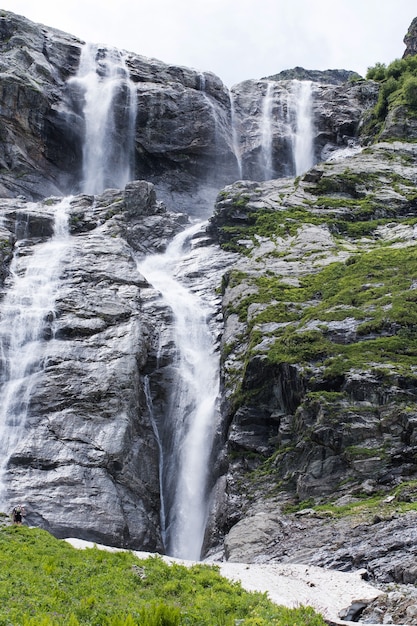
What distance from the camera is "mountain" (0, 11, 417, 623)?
19312 mm

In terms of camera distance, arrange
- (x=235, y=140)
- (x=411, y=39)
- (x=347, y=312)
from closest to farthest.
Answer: (x=347, y=312) → (x=235, y=140) → (x=411, y=39)

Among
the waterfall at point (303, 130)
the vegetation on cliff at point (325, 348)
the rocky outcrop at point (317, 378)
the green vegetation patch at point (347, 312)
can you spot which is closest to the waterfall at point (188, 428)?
the rocky outcrop at point (317, 378)

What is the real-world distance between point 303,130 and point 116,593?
58.0 meters

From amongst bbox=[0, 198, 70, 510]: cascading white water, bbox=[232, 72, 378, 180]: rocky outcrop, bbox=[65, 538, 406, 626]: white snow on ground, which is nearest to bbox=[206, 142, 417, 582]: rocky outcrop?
bbox=[65, 538, 406, 626]: white snow on ground

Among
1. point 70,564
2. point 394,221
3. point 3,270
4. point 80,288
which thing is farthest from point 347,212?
point 70,564

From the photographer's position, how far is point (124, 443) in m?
25.4

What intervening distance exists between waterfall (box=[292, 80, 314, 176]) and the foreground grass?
168 ft

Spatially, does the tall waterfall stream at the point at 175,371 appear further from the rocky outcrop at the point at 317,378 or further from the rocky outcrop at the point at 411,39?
the rocky outcrop at the point at 411,39

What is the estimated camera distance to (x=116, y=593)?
1115 centimetres

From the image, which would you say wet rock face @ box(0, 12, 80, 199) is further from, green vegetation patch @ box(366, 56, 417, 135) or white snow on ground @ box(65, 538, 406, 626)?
white snow on ground @ box(65, 538, 406, 626)

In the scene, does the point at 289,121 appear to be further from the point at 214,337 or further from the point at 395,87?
the point at 214,337

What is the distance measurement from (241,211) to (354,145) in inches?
824

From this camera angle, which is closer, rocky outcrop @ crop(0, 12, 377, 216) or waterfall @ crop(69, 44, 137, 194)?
rocky outcrop @ crop(0, 12, 377, 216)

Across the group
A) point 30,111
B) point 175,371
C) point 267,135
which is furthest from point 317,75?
point 175,371
